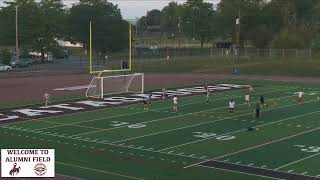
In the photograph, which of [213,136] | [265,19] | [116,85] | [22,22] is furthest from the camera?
[265,19]

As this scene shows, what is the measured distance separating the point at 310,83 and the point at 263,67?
44.6 ft

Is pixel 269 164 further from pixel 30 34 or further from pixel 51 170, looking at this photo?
pixel 30 34

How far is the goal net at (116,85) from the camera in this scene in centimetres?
4034

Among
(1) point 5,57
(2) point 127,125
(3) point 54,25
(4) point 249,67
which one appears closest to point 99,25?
(3) point 54,25

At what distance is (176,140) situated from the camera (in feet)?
77.7

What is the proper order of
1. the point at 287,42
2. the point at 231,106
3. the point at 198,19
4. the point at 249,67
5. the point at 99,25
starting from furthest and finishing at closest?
the point at 198,19, the point at 99,25, the point at 287,42, the point at 249,67, the point at 231,106

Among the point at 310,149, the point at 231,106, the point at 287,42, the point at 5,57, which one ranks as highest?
the point at 287,42

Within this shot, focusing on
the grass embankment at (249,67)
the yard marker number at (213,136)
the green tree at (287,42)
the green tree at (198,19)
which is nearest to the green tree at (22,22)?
the grass embankment at (249,67)

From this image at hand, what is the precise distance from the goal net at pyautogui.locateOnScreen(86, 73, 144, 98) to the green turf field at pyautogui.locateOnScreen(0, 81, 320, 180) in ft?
20.6

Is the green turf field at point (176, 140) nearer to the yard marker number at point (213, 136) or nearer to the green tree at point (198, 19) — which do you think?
the yard marker number at point (213, 136)

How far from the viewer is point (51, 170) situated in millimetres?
9883

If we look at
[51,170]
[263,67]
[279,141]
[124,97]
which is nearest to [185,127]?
[279,141]

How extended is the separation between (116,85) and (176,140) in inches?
765

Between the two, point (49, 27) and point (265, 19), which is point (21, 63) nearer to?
point (49, 27)
